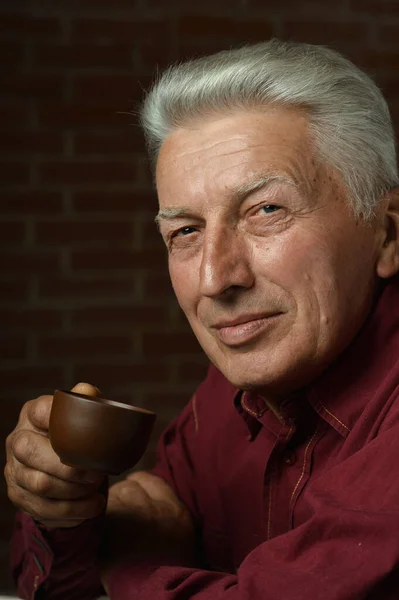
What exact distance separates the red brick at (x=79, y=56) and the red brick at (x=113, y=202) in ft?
1.47

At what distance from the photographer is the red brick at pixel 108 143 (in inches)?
123

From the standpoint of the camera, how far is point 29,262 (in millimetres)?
3137

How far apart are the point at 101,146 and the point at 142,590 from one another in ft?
6.76

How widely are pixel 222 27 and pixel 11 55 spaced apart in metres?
0.74

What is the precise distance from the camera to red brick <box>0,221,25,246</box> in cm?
312

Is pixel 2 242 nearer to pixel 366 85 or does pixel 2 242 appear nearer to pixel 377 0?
pixel 377 0

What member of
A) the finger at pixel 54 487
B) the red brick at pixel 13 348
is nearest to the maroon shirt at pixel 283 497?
the finger at pixel 54 487

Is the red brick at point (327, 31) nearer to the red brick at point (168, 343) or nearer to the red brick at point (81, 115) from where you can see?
the red brick at point (81, 115)

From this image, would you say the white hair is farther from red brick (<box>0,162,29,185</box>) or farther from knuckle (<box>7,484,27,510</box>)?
red brick (<box>0,162,29,185</box>)

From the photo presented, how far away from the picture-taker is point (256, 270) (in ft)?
4.57

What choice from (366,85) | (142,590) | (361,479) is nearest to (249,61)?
(366,85)

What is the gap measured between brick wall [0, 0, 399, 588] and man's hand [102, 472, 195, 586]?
1.33 m

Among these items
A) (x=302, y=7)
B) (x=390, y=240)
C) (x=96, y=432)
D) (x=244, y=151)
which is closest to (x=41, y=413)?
(x=96, y=432)

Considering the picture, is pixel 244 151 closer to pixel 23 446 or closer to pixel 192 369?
pixel 23 446
